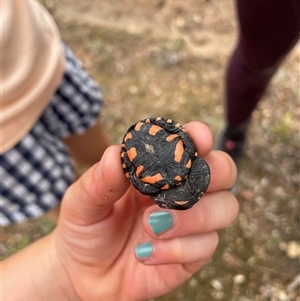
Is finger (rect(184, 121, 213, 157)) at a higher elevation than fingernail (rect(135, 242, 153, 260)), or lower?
higher

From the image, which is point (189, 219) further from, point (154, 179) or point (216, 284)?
point (216, 284)

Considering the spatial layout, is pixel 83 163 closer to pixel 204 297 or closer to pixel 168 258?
pixel 204 297

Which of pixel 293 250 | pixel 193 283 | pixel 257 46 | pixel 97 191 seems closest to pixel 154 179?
pixel 97 191

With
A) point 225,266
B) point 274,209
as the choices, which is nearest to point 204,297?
point 225,266

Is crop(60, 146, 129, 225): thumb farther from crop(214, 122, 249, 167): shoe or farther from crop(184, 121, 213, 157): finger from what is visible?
crop(214, 122, 249, 167): shoe

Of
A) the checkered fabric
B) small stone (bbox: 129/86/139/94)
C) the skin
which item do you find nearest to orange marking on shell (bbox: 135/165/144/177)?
the skin

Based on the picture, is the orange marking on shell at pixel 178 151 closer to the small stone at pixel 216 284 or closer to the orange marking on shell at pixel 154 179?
the orange marking on shell at pixel 154 179


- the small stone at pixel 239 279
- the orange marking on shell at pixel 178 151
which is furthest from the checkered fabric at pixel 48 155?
the small stone at pixel 239 279

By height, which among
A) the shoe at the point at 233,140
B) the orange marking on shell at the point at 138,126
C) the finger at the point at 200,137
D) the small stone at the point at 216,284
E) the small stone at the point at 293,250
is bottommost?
the small stone at the point at 293,250
